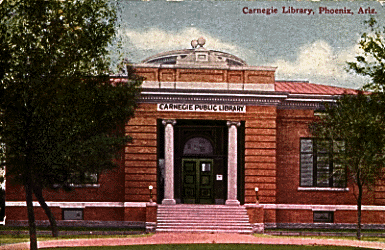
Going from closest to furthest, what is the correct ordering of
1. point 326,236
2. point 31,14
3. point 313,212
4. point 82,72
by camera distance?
point 31,14 < point 82,72 < point 326,236 < point 313,212

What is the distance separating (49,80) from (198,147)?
15.7m

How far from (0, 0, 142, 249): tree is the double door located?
1096 cm

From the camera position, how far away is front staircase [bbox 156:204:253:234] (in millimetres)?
29828

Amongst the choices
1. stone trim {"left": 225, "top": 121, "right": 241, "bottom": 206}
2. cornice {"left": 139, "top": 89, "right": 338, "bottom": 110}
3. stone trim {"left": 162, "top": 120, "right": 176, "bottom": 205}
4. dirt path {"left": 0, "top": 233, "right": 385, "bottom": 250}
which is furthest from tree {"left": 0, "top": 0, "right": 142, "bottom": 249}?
stone trim {"left": 225, "top": 121, "right": 241, "bottom": 206}

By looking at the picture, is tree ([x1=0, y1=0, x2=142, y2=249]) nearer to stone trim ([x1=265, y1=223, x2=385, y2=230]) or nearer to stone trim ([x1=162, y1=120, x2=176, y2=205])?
stone trim ([x1=162, y1=120, x2=176, y2=205])

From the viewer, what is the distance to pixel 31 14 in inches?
789

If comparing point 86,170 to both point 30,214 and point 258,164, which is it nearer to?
point 30,214

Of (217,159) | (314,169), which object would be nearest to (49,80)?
(217,159)

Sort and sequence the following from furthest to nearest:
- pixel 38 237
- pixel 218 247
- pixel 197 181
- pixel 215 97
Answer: pixel 197 181 → pixel 215 97 → pixel 38 237 → pixel 218 247

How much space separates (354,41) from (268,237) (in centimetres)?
979

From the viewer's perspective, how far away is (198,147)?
3459cm

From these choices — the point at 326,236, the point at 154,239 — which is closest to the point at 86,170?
the point at 154,239

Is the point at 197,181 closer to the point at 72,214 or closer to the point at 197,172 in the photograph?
the point at 197,172

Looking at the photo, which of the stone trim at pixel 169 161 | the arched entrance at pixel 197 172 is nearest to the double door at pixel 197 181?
the arched entrance at pixel 197 172
